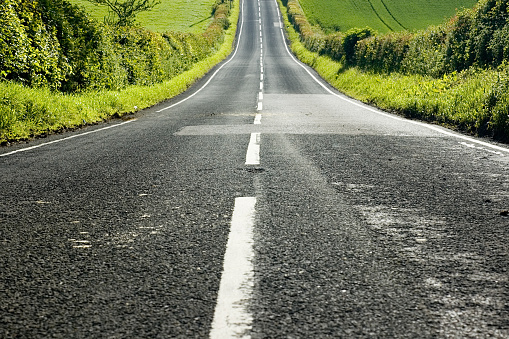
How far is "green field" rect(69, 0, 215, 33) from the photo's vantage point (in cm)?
5788

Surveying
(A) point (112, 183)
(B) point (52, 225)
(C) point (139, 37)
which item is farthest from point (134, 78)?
(B) point (52, 225)

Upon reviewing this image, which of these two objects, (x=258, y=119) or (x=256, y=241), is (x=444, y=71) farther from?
(x=256, y=241)

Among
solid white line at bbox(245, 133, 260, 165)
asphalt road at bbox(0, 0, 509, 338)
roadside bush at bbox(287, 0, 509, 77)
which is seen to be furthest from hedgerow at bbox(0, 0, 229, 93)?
roadside bush at bbox(287, 0, 509, 77)

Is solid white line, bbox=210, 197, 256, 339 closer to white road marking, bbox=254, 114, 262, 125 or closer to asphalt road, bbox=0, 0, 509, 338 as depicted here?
asphalt road, bbox=0, 0, 509, 338

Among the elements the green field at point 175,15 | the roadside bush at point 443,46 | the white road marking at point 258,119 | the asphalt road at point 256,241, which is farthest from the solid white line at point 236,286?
the green field at point 175,15

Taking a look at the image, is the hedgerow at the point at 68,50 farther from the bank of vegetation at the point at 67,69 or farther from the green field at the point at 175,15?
the green field at the point at 175,15

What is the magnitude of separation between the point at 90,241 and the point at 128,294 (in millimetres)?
937

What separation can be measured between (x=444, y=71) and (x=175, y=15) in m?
56.9

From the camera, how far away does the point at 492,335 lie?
6.37 feet

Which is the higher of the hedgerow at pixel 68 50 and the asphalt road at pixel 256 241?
the hedgerow at pixel 68 50

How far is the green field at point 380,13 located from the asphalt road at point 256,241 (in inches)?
2218

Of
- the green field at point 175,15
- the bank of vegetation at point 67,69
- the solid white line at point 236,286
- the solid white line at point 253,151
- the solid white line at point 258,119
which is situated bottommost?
the solid white line at point 258,119

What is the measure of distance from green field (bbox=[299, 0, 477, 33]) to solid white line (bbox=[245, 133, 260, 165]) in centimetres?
5420

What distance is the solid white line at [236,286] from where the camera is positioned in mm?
2018
